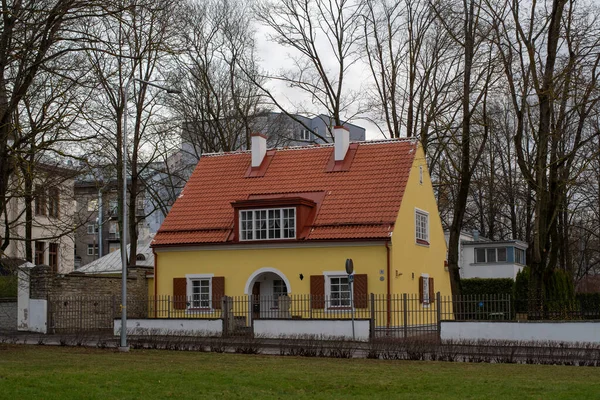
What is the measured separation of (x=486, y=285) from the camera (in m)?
50.6

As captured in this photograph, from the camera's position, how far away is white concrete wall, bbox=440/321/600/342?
2418 cm

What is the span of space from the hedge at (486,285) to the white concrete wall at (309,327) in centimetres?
2414

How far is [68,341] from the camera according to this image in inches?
1062

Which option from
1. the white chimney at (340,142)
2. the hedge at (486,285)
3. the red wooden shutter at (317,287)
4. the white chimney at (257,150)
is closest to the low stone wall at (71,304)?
the red wooden shutter at (317,287)

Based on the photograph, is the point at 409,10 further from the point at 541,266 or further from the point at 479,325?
the point at 479,325

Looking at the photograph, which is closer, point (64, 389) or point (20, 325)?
point (64, 389)

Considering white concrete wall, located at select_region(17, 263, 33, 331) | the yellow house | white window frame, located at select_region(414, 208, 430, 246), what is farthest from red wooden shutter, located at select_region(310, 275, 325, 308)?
white concrete wall, located at select_region(17, 263, 33, 331)

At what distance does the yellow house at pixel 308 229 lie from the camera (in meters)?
32.6

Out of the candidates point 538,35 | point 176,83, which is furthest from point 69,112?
point 176,83

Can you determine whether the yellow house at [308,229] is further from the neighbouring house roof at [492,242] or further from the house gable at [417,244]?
the neighbouring house roof at [492,242]

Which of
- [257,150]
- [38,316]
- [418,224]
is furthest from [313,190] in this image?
[38,316]

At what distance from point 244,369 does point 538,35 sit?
1798 cm

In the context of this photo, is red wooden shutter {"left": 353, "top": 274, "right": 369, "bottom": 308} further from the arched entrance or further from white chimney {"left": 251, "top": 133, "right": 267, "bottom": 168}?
white chimney {"left": 251, "top": 133, "right": 267, "bottom": 168}

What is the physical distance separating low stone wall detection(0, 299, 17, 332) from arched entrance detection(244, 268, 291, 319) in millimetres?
9488
